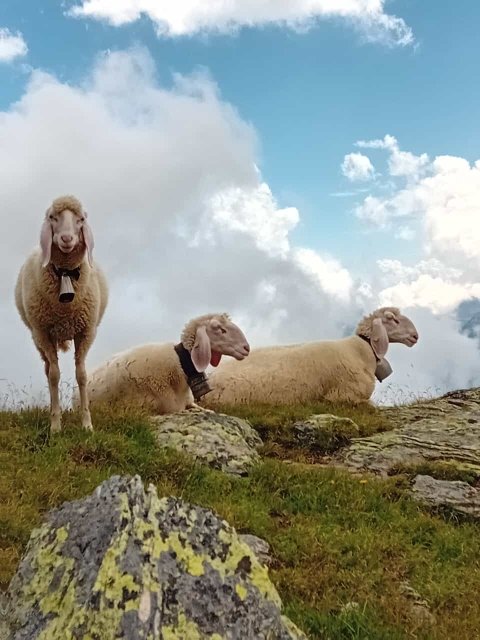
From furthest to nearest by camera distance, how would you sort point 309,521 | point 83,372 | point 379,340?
point 379,340 < point 83,372 < point 309,521

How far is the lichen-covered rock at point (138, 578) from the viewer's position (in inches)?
145

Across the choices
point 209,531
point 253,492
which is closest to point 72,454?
point 253,492

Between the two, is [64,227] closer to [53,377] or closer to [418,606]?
[53,377]

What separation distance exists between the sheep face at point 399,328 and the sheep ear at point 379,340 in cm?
60

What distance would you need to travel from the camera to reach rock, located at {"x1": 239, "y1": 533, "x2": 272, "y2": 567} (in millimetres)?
7215

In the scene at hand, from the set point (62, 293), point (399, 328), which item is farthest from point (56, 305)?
point (399, 328)

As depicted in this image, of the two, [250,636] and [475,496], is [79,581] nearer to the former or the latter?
[250,636]

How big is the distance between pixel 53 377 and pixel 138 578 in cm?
669

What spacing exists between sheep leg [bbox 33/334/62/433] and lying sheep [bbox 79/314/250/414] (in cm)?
228

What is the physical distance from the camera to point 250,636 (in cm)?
385

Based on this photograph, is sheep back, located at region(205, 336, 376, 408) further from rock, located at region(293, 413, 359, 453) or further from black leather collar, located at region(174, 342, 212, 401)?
rock, located at region(293, 413, 359, 453)

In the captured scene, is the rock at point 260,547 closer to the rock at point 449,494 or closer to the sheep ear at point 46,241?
the rock at point 449,494

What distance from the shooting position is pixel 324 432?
1171 cm

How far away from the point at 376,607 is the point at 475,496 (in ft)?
12.8
